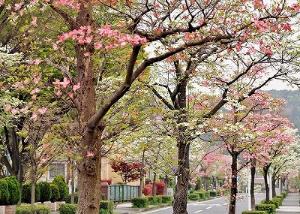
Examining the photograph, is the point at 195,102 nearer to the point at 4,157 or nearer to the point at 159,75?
the point at 159,75

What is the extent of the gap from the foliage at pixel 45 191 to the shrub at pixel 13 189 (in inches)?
291

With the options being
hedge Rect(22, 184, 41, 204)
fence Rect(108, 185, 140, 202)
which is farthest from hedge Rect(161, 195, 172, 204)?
hedge Rect(22, 184, 41, 204)

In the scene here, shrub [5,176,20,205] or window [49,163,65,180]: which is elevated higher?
window [49,163,65,180]

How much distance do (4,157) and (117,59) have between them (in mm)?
16651

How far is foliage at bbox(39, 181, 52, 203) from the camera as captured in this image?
1232 inches

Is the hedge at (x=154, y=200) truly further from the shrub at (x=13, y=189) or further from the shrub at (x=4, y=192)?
the shrub at (x=4, y=192)

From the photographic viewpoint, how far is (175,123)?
14852 millimetres

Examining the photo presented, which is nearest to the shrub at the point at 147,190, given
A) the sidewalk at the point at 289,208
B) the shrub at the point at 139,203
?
the sidewalk at the point at 289,208

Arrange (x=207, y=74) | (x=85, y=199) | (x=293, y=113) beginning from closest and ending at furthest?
(x=85, y=199)
(x=207, y=74)
(x=293, y=113)

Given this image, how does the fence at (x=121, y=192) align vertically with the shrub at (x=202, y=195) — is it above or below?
above

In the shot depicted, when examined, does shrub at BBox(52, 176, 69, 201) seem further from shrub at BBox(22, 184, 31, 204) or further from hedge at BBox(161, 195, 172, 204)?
hedge at BBox(161, 195, 172, 204)

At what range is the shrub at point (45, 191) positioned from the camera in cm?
3130

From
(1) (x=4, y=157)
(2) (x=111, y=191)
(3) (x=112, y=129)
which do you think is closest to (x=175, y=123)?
(3) (x=112, y=129)

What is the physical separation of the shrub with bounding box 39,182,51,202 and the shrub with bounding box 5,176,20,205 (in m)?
7.39
